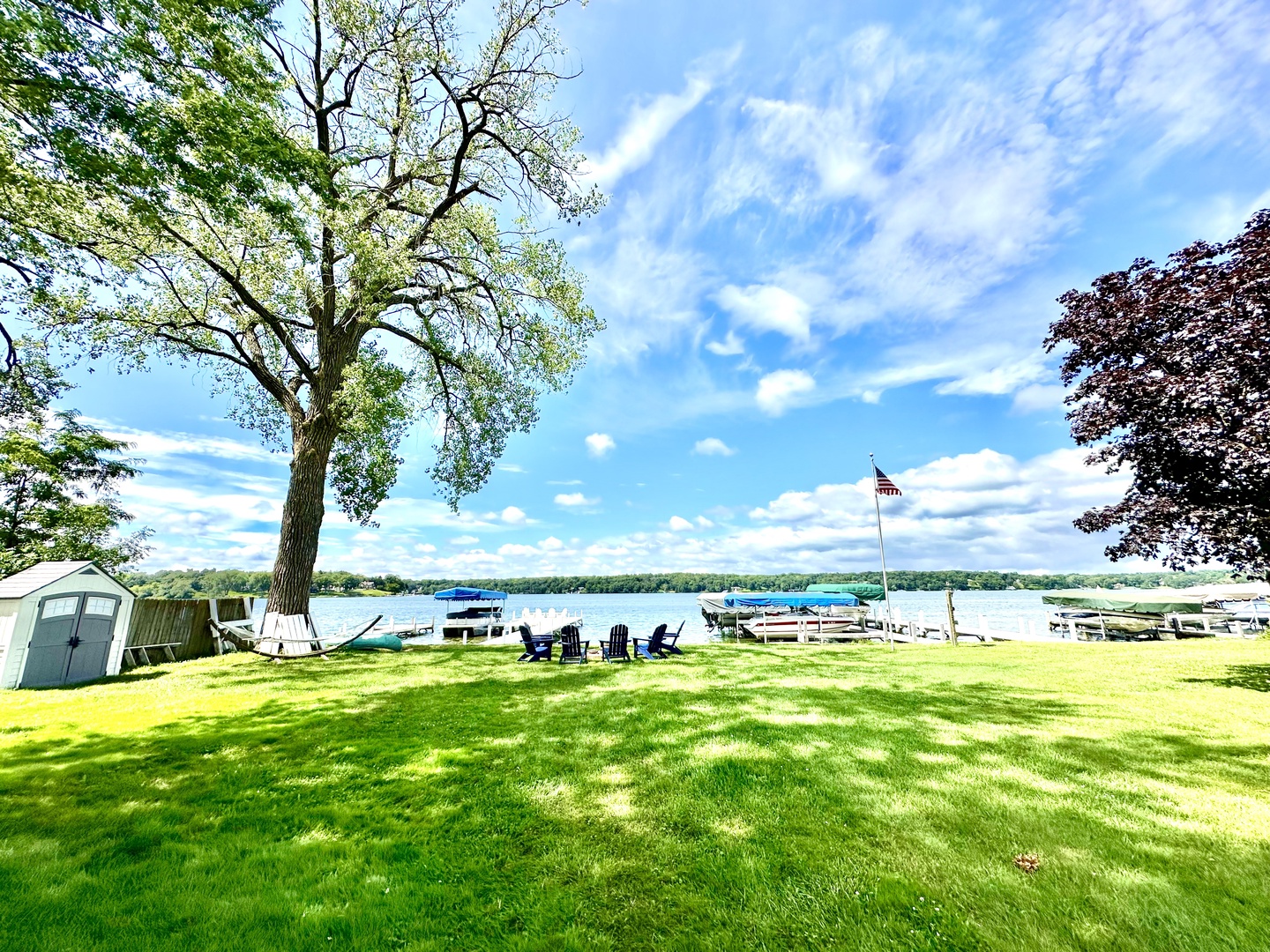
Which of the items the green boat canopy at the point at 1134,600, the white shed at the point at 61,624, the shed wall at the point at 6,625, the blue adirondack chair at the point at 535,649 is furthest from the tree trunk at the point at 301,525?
the green boat canopy at the point at 1134,600

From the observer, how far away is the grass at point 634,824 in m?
2.91

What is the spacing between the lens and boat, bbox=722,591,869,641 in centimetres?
2656

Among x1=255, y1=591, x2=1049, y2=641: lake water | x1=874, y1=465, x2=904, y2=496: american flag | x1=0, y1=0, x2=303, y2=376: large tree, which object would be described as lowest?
x1=255, y1=591, x2=1049, y2=641: lake water

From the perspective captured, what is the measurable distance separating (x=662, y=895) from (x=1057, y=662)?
1452cm

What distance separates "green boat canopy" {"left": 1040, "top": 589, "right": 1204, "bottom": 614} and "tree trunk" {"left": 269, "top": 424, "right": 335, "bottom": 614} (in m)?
37.7

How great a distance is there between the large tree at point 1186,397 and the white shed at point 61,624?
20860 millimetres

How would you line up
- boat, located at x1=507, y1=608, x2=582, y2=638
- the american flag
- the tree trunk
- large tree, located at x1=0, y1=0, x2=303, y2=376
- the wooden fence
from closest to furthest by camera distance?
large tree, located at x1=0, y1=0, x2=303, y2=376
the wooden fence
the tree trunk
the american flag
boat, located at x1=507, y1=608, x2=582, y2=638

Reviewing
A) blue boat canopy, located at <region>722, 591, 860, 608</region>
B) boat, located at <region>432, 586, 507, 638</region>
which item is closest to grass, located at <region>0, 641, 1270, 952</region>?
boat, located at <region>432, 586, 507, 638</region>

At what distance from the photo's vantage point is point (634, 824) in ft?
13.6

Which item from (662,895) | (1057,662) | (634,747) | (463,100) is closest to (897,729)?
(634,747)

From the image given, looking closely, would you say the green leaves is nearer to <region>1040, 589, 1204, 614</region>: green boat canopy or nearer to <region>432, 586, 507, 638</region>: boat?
<region>432, 586, 507, 638</region>: boat

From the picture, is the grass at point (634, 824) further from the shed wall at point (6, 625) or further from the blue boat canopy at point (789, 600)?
the blue boat canopy at point (789, 600)

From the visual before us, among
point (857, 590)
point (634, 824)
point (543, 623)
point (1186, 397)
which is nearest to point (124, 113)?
point (634, 824)

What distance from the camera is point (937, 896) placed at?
10.2 ft
